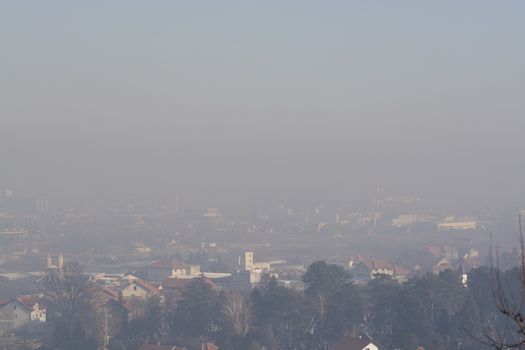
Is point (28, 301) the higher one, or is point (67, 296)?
point (67, 296)

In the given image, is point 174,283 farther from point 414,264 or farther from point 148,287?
point 414,264

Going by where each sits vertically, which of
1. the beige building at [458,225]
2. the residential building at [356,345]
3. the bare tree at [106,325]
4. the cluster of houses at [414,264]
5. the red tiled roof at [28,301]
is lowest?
the residential building at [356,345]

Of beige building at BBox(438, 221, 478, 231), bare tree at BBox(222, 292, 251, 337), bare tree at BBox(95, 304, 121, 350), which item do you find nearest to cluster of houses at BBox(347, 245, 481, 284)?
bare tree at BBox(222, 292, 251, 337)

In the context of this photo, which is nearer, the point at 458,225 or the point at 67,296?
the point at 67,296

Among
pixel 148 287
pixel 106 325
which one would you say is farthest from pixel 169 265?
pixel 106 325

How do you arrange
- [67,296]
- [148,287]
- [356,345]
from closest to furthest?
[356,345] → [67,296] → [148,287]

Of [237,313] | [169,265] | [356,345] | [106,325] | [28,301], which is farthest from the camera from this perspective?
[169,265]

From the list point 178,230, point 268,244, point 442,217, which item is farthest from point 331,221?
point 268,244

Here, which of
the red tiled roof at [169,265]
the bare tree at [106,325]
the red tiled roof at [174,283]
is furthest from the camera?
the red tiled roof at [169,265]

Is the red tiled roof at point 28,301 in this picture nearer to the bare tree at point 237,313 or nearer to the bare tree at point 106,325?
the bare tree at point 106,325

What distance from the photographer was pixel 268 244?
59938mm

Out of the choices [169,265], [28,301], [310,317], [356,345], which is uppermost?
[169,265]

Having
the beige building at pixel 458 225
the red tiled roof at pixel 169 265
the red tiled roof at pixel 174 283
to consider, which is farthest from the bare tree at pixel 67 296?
the beige building at pixel 458 225

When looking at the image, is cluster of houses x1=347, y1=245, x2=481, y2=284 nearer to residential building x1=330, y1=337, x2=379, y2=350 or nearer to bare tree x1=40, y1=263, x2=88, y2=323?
bare tree x1=40, y1=263, x2=88, y2=323
